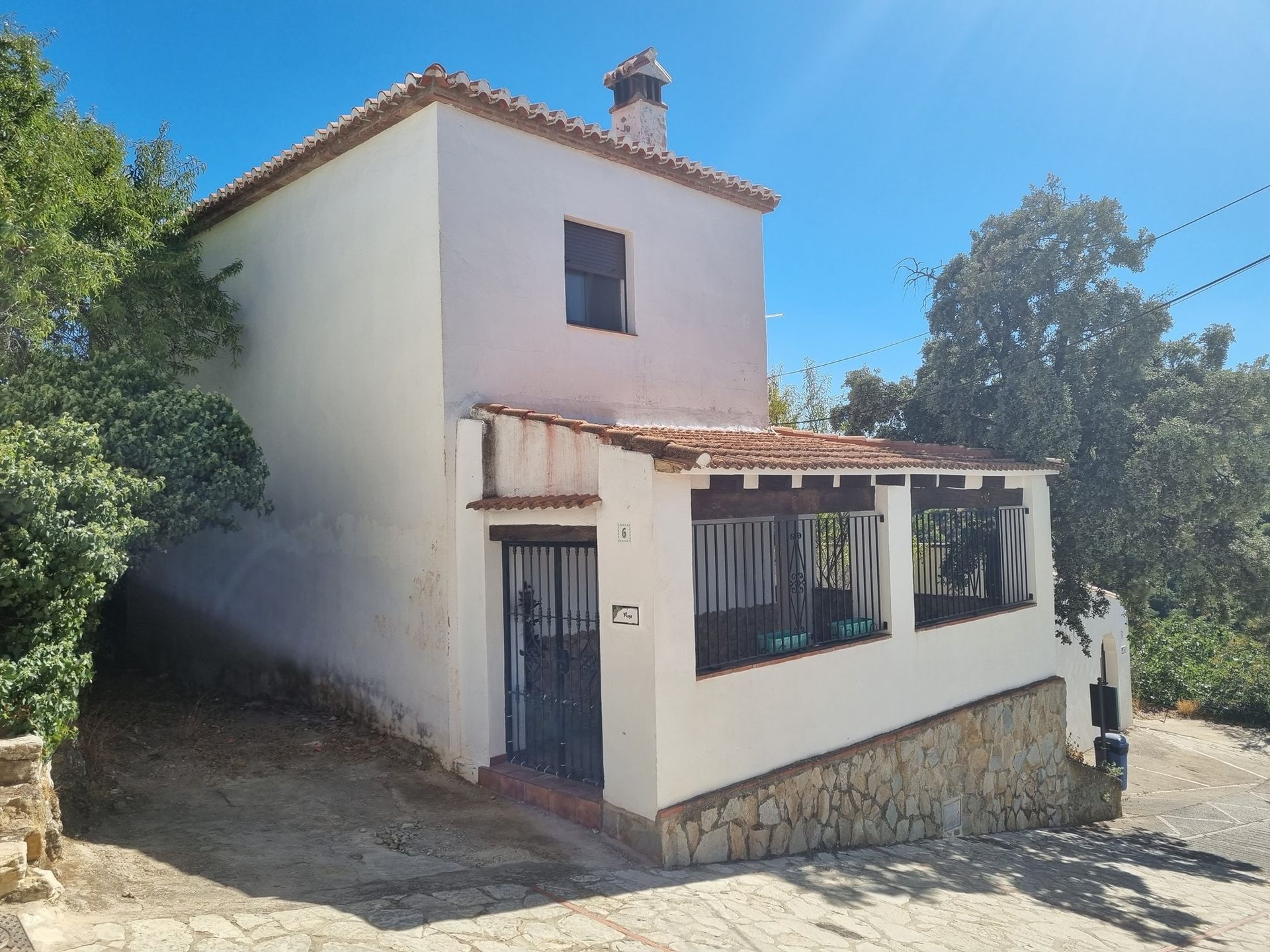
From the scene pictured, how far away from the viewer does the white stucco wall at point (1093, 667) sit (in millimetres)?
16969

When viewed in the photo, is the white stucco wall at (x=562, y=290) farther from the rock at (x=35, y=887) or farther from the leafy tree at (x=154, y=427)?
the rock at (x=35, y=887)

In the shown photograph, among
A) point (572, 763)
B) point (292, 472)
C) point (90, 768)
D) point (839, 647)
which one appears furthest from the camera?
point (292, 472)

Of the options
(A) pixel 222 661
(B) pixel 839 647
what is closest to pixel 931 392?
(B) pixel 839 647

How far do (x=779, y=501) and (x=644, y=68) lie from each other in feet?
23.0

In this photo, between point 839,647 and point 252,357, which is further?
point 252,357

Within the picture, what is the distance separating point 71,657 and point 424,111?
5671 mm

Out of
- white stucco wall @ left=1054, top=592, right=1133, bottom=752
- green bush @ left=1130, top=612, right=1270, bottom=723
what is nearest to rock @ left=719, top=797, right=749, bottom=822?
white stucco wall @ left=1054, top=592, right=1133, bottom=752

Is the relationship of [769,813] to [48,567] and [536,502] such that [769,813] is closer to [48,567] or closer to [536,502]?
[536,502]

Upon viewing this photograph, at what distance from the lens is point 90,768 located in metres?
6.80

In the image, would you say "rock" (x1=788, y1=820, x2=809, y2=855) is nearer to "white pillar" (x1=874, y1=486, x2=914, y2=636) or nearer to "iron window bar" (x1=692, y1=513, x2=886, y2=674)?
"iron window bar" (x1=692, y1=513, x2=886, y2=674)

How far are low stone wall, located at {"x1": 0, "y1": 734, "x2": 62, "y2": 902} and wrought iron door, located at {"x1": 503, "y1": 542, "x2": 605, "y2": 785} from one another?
377cm

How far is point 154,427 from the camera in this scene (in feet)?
25.7

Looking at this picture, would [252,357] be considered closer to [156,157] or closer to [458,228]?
[156,157]

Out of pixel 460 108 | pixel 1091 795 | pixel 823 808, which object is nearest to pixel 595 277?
pixel 460 108
